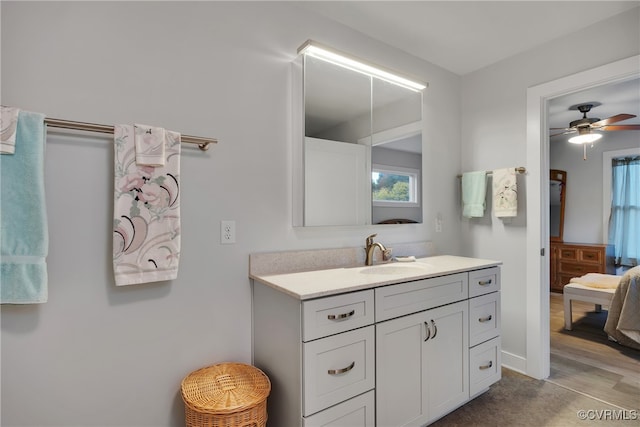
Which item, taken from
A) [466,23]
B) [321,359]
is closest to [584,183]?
[466,23]

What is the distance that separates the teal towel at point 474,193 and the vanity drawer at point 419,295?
0.88 metres

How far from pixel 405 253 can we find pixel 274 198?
111 centimetres

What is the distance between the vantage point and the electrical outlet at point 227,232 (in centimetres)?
165

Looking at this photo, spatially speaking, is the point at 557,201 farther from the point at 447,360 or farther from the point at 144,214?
the point at 144,214

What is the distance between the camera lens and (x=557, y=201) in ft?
17.3

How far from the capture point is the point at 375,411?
4.94 ft

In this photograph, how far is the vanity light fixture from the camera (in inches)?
72.2

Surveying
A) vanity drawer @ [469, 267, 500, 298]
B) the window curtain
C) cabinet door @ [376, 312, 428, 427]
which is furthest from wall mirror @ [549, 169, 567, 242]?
cabinet door @ [376, 312, 428, 427]

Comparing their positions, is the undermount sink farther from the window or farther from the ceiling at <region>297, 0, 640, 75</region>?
the ceiling at <region>297, 0, 640, 75</region>

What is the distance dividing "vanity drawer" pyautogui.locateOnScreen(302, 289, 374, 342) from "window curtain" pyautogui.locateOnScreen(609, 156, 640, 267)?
509 cm

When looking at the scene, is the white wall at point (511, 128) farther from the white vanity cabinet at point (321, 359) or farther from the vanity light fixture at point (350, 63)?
the white vanity cabinet at point (321, 359)

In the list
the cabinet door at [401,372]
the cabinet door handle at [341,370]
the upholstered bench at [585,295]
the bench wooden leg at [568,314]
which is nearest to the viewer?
the cabinet door handle at [341,370]

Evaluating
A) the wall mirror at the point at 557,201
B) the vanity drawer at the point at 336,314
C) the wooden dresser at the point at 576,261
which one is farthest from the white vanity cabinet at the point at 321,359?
the wall mirror at the point at 557,201

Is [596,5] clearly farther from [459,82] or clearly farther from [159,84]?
[159,84]
